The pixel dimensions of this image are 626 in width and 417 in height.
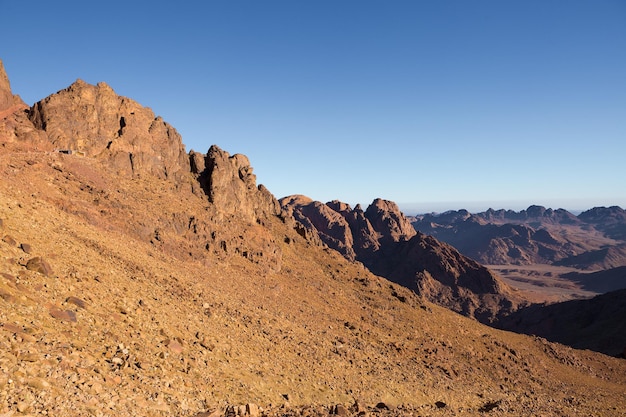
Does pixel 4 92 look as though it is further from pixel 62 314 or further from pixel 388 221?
Result: pixel 388 221

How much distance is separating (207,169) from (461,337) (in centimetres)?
3523

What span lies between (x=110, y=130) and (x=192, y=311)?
79.6 feet

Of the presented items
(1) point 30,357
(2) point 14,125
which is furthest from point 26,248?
(2) point 14,125

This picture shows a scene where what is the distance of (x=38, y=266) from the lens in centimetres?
1551

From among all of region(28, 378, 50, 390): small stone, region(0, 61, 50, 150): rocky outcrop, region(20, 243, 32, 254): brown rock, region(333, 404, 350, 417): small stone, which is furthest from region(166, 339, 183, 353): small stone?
region(0, 61, 50, 150): rocky outcrop

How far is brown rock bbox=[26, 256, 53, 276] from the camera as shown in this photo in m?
15.4

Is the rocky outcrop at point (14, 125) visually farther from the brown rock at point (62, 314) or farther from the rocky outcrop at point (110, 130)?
the brown rock at point (62, 314)

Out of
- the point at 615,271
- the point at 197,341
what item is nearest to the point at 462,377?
the point at 197,341

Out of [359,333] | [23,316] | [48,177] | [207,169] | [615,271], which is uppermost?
[207,169]

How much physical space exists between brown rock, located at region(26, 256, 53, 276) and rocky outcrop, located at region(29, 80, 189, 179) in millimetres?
20886

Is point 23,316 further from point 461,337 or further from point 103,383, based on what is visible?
point 461,337

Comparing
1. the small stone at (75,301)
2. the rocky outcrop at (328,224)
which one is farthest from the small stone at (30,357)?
the rocky outcrop at (328,224)

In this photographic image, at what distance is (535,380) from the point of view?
3731 cm

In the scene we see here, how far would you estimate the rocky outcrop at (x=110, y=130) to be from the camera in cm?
3369
